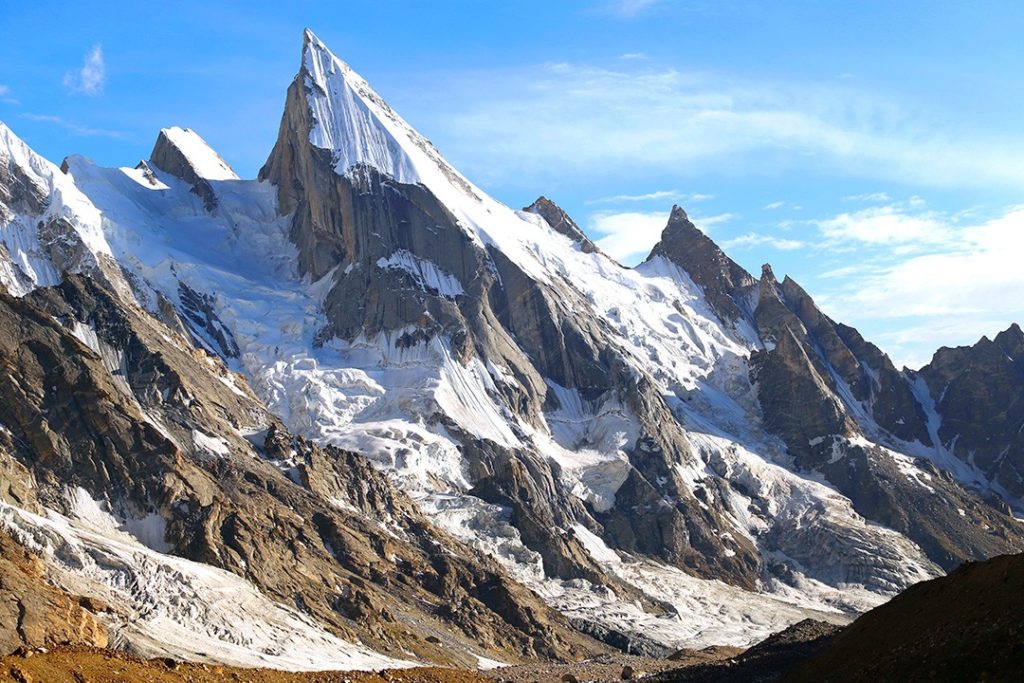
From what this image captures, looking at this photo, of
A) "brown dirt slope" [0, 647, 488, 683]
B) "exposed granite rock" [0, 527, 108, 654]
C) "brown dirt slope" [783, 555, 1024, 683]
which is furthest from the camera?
"exposed granite rock" [0, 527, 108, 654]

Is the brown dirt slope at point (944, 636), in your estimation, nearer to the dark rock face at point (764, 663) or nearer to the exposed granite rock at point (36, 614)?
the dark rock face at point (764, 663)

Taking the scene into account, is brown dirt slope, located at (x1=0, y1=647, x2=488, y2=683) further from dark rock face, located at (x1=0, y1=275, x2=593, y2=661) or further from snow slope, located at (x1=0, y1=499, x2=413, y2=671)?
dark rock face, located at (x1=0, y1=275, x2=593, y2=661)

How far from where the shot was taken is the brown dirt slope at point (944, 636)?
60812 millimetres

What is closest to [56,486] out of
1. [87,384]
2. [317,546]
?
[87,384]

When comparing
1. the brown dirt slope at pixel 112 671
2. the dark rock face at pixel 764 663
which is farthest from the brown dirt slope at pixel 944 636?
the brown dirt slope at pixel 112 671

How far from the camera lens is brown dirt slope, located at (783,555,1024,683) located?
6081 centimetres

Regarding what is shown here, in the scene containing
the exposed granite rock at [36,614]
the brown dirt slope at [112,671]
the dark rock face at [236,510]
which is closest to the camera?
the brown dirt slope at [112,671]

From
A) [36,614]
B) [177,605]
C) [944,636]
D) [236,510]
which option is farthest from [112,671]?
[236,510]

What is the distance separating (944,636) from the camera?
66.8m

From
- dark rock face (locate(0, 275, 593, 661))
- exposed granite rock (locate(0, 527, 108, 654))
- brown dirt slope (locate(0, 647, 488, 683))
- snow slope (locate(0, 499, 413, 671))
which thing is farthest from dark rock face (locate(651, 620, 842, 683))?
exposed granite rock (locate(0, 527, 108, 654))

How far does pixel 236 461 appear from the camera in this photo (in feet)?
618

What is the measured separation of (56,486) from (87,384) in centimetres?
1923

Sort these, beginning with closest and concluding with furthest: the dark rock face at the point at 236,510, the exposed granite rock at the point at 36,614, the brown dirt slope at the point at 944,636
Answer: the brown dirt slope at the point at 944,636
the exposed granite rock at the point at 36,614
the dark rock face at the point at 236,510

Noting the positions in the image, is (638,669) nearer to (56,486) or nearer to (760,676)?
(760,676)
